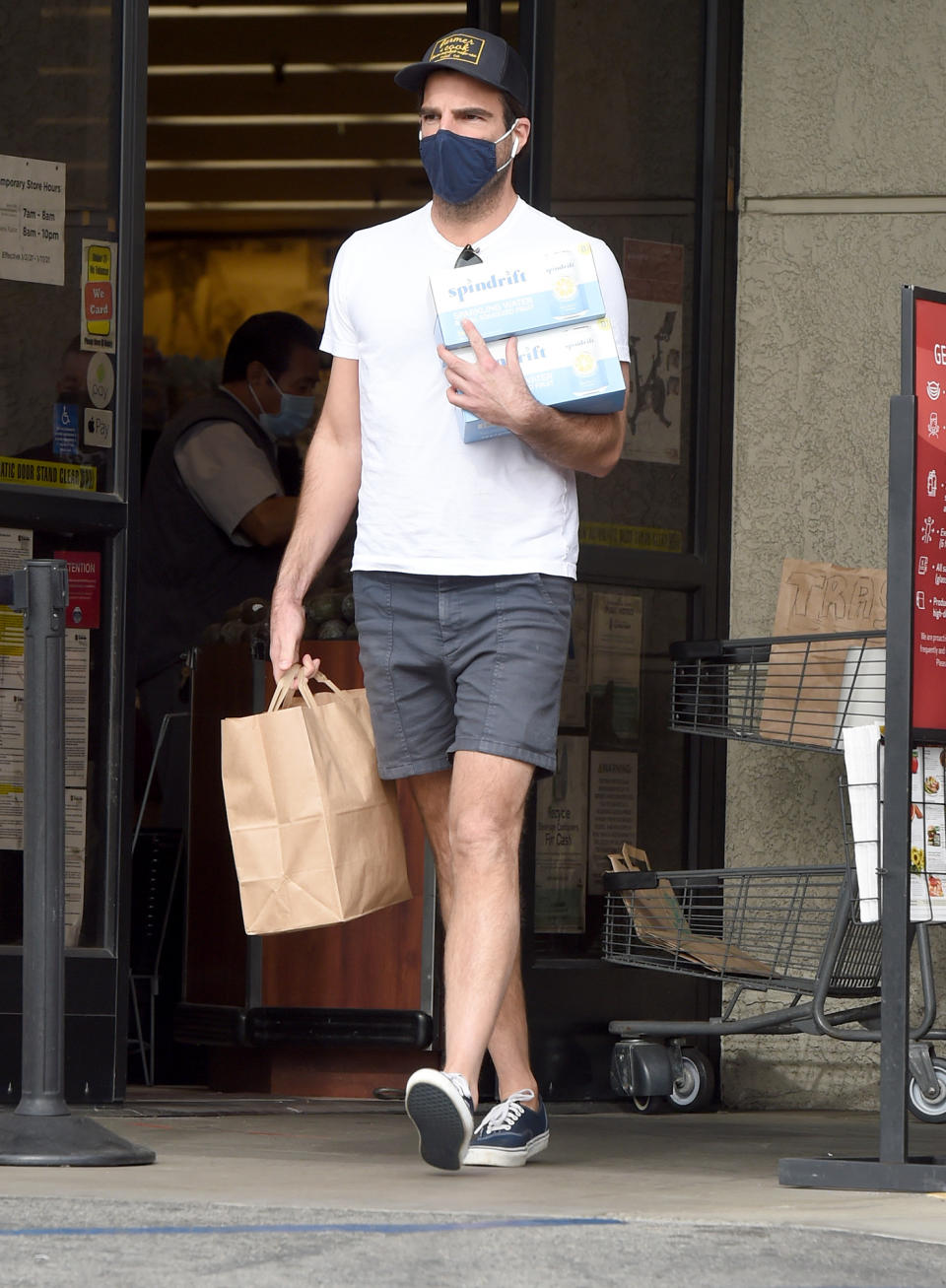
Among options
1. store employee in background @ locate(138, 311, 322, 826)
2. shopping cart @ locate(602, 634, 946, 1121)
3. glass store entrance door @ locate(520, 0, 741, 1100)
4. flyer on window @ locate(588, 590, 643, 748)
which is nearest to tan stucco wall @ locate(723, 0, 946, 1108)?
glass store entrance door @ locate(520, 0, 741, 1100)

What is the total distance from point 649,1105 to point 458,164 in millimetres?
2590

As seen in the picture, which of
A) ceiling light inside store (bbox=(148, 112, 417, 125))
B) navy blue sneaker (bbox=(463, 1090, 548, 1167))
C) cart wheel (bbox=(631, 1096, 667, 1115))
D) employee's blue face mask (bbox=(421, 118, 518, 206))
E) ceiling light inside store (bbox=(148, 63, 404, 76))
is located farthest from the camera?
ceiling light inside store (bbox=(148, 112, 417, 125))

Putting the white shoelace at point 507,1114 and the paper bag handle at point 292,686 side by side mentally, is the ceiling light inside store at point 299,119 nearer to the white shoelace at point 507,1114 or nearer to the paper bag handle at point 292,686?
the paper bag handle at point 292,686

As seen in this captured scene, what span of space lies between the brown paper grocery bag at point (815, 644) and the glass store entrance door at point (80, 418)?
1555mm

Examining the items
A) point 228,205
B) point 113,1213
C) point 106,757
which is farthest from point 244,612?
point 228,205

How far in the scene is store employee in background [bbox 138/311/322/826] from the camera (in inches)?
270

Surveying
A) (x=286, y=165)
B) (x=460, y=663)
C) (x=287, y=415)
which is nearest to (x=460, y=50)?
(x=460, y=663)

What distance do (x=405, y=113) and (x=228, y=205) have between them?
1.60m

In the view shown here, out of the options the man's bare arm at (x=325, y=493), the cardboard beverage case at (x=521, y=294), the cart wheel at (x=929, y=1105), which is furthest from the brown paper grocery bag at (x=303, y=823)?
the cart wheel at (x=929, y=1105)

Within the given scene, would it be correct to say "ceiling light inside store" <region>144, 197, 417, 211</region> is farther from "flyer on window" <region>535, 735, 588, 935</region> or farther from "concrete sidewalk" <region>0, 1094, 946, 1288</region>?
"concrete sidewalk" <region>0, 1094, 946, 1288</region>

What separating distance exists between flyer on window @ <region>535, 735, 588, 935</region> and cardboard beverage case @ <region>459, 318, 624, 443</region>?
1.77 m

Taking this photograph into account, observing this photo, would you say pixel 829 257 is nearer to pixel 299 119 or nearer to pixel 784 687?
pixel 784 687

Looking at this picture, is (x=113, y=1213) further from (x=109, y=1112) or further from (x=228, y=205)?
(x=228, y=205)

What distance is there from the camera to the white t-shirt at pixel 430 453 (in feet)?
13.9
